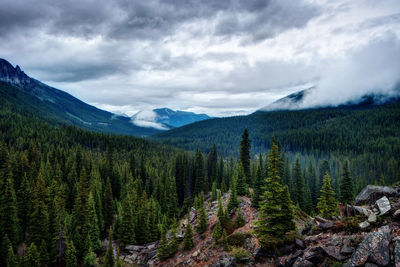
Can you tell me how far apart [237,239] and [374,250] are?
20.7m

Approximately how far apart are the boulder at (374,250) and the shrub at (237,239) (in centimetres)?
1863

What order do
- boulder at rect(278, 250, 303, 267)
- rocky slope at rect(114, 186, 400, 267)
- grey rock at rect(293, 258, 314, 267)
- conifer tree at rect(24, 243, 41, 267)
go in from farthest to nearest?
conifer tree at rect(24, 243, 41, 267) → boulder at rect(278, 250, 303, 267) → grey rock at rect(293, 258, 314, 267) → rocky slope at rect(114, 186, 400, 267)

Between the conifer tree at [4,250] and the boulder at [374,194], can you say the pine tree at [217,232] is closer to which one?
the boulder at [374,194]

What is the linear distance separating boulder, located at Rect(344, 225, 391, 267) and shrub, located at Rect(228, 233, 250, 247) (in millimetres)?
18626

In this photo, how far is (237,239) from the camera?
31859 mm

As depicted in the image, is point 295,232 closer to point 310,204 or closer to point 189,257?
point 189,257

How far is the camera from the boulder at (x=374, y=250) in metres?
13.2

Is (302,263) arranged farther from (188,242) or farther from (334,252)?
(188,242)

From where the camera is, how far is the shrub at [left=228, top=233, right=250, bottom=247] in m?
31.2

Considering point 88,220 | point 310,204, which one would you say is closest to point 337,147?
point 310,204

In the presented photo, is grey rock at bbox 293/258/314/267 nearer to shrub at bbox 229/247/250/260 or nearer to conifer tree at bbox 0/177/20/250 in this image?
shrub at bbox 229/247/250/260

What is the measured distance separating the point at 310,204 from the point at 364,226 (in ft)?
164

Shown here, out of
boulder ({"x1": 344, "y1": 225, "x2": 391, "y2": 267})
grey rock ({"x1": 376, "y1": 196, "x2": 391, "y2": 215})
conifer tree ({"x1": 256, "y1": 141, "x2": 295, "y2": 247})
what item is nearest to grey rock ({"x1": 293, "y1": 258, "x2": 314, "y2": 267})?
boulder ({"x1": 344, "y1": 225, "x2": 391, "y2": 267})

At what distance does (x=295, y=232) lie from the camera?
21.8 metres
